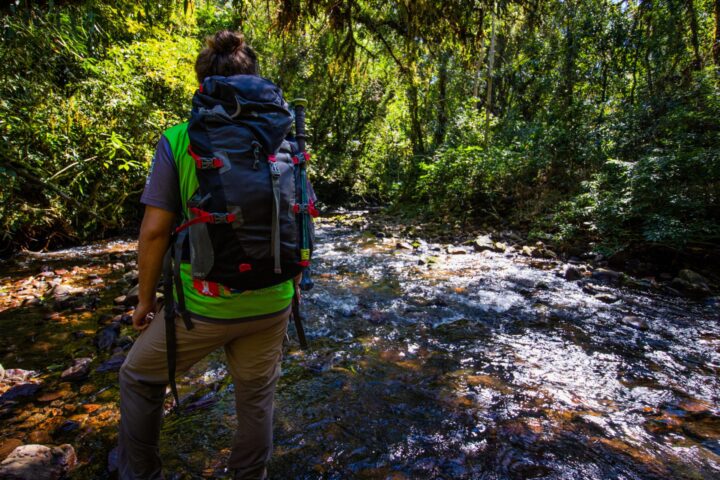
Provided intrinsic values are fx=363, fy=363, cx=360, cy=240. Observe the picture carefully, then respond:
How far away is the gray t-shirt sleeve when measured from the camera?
160 centimetres

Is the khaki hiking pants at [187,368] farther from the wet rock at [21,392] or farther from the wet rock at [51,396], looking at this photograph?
the wet rock at [21,392]

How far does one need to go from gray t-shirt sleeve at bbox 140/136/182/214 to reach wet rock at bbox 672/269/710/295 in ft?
23.7

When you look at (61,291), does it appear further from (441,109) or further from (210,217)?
(441,109)

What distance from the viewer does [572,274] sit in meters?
6.41

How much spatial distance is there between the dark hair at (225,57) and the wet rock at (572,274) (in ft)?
21.0

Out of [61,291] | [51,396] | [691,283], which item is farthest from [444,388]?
[61,291]

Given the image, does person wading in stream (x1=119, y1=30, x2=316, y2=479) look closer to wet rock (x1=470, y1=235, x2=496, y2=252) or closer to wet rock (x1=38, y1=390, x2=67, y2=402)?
wet rock (x1=38, y1=390, x2=67, y2=402)

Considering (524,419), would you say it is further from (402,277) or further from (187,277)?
(402,277)

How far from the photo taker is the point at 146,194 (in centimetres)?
158

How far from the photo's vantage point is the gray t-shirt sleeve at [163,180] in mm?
1601

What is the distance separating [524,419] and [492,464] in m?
0.59

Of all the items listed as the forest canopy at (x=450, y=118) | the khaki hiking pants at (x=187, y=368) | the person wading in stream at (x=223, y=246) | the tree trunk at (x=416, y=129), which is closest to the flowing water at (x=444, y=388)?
the khaki hiking pants at (x=187, y=368)

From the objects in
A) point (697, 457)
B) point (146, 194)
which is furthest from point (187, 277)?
point (697, 457)

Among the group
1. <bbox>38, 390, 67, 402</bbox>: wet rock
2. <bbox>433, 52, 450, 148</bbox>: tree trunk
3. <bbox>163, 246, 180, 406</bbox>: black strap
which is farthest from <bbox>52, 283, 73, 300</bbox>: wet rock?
<bbox>433, 52, 450, 148</bbox>: tree trunk
